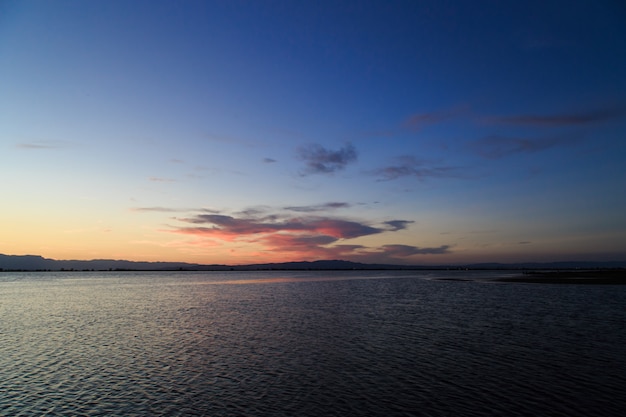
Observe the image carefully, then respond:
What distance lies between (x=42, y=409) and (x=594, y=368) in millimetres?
33905

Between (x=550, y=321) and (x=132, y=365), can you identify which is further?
(x=550, y=321)

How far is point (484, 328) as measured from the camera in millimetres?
42156

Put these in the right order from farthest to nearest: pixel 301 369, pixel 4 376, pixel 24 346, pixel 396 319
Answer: pixel 396 319
pixel 24 346
pixel 301 369
pixel 4 376

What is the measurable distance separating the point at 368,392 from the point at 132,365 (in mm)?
18272

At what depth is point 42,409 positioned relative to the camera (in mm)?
19719

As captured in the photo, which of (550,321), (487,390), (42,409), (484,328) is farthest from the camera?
(550,321)

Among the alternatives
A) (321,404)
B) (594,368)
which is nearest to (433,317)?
(594,368)

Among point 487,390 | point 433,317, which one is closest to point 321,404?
point 487,390

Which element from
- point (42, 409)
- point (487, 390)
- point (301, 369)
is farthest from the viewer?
point (301, 369)

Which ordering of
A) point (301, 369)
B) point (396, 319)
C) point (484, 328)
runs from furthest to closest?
point (396, 319) < point (484, 328) < point (301, 369)

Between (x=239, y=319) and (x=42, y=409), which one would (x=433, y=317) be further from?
(x=42, y=409)

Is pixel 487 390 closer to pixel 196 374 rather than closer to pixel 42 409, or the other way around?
pixel 196 374

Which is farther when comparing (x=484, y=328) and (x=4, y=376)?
(x=484, y=328)

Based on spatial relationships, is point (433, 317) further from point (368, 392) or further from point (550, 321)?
point (368, 392)
